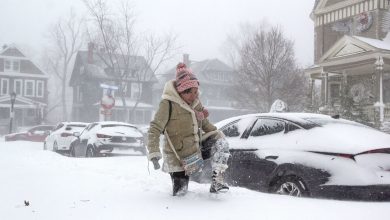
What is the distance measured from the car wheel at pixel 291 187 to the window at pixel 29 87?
5006cm

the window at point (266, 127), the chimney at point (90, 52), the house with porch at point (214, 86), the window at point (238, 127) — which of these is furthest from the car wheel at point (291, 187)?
the house with porch at point (214, 86)

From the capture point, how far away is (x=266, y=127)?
6434mm

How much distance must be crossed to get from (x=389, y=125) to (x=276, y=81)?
8179 mm

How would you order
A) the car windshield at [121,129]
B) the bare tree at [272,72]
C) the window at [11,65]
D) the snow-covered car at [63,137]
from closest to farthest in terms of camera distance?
1. the car windshield at [121,129]
2. the snow-covered car at [63,137]
3. the bare tree at [272,72]
4. the window at [11,65]

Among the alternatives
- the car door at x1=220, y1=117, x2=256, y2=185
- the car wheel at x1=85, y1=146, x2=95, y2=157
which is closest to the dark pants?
the car door at x1=220, y1=117, x2=256, y2=185

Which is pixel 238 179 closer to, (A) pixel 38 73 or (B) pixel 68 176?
(B) pixel 68 176

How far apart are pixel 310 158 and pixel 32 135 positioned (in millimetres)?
29808

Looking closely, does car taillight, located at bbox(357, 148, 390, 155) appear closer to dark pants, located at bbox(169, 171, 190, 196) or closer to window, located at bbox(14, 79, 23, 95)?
dark pants, located at bbox(169, 171, 190, 196)

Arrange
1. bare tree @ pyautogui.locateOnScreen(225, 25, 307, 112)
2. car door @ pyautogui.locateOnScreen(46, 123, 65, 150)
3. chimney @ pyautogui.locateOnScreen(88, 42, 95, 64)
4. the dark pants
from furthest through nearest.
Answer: chimney @ pyautogui.locateOnScreen(88, 42, 95, 64), bare tree @ pyautogui.locateOnScreen(225, 25, 307, 112), car door @ pyautogui.locateOnScreen(46, 123, 65, 150), the dark pants

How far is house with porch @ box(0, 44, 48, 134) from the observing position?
49.1 m

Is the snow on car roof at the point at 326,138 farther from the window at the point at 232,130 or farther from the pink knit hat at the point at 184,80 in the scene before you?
the pink knit hat at the point at 184,80

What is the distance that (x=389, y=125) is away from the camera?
17062mm

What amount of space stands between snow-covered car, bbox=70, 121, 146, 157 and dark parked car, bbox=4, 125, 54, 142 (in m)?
19.9

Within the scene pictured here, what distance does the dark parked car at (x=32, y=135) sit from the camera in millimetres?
31406
